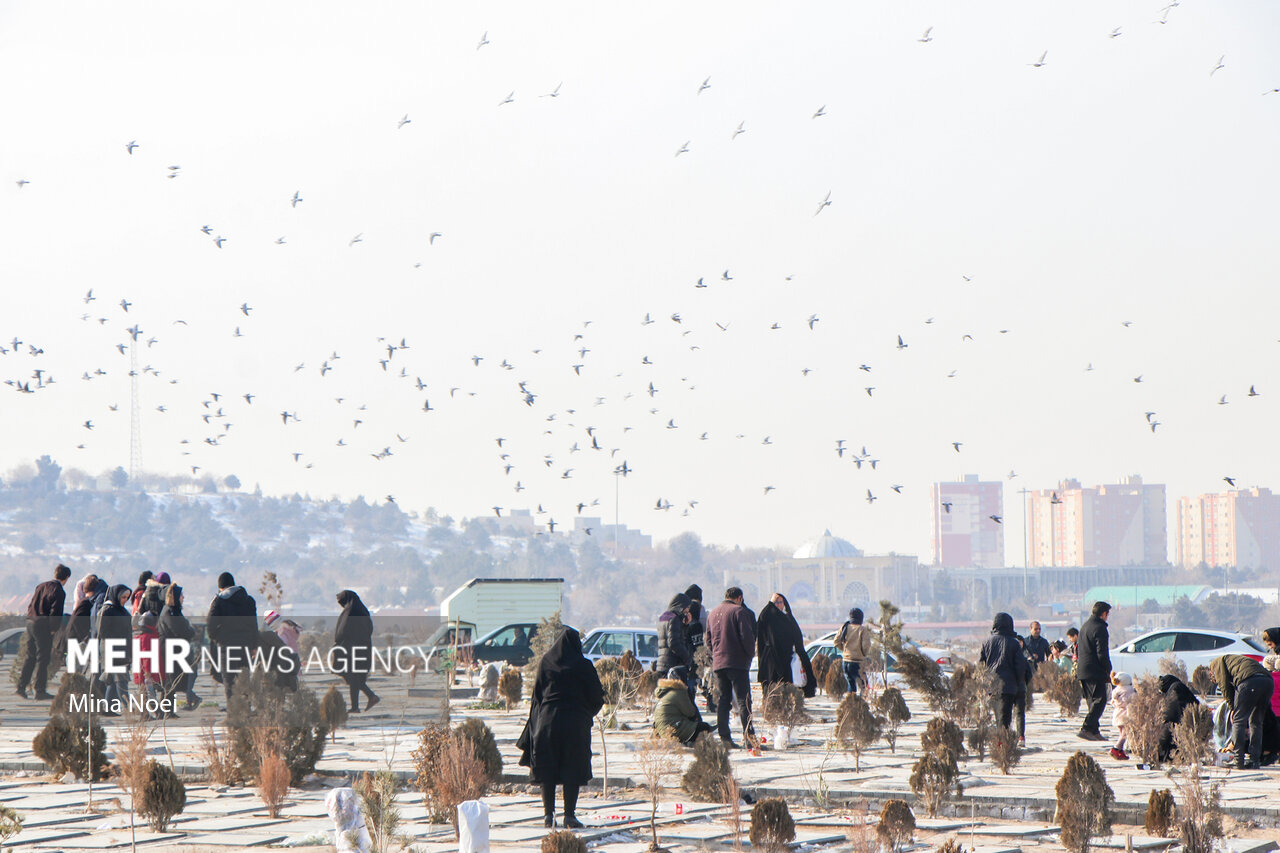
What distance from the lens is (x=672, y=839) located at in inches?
323

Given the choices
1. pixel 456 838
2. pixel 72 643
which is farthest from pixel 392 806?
pixel 72 643

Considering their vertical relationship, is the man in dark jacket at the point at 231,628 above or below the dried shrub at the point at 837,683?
above

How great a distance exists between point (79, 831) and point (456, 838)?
2.26 meters

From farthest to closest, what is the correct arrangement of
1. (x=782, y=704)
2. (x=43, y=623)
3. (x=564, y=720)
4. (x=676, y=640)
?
1. (x=43, y=623)
2. (x=676, y=640)
3. (x=782, y=704)
4. (x=564, y=720)

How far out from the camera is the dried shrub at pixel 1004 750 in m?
10.8

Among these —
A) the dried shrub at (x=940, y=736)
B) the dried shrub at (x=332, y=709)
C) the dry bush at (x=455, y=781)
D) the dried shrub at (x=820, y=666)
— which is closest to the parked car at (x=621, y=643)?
the dried shrub at (x=820, y=666)

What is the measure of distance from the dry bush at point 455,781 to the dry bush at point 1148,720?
5320mm

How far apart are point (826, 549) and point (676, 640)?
15950cm

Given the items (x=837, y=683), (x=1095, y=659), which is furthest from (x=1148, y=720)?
(x=837, y=683)

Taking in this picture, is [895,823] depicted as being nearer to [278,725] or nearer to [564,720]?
[564,720]

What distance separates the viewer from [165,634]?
14289 mm

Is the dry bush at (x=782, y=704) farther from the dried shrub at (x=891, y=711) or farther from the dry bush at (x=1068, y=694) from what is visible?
the dry bush at (x=1068, y=694)

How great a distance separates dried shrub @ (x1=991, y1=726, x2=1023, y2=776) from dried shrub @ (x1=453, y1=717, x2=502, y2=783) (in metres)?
3.68

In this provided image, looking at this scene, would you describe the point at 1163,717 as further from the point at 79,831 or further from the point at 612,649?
the point at 612,649
